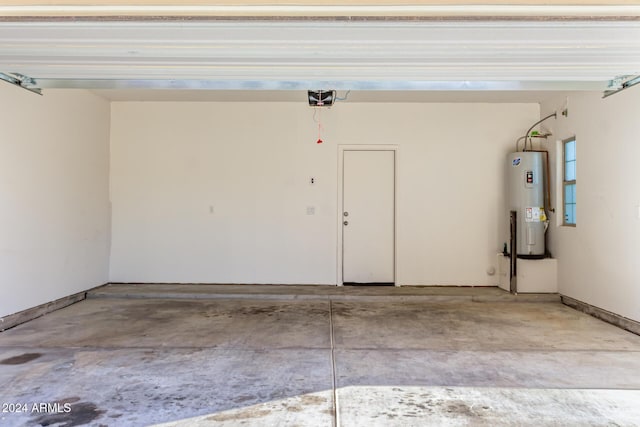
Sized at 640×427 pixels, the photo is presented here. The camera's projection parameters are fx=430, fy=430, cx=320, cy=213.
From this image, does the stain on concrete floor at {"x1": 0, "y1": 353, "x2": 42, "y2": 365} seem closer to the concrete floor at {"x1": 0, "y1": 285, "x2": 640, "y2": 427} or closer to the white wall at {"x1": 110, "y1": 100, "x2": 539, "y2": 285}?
the concrete floor at {"x1": 0, "y1": 285, "x2": 640, "y2": 427}

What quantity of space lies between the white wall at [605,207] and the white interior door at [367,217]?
2.24m

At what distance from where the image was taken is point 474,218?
611 cm

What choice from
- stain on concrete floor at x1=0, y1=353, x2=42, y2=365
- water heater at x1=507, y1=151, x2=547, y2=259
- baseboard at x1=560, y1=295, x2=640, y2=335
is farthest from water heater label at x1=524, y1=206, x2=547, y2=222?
stain on concrete floor at x1=0, y1=353, x2=42, y2=365

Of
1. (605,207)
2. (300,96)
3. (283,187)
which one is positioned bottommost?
(605,207)

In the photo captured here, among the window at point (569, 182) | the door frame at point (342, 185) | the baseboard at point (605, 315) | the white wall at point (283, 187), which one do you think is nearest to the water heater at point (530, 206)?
the window at point (569, 182)

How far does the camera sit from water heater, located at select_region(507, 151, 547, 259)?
5.54 meters

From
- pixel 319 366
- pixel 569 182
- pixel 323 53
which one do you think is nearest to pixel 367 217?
pixel 569 182

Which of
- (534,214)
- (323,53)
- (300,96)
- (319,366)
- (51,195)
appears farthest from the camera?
(300,96)

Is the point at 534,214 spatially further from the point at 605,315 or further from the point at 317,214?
the point at 317,214

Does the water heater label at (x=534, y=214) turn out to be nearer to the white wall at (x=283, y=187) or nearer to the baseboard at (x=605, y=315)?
the white wall at (x=283, y=187)

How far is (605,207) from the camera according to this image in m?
4.56

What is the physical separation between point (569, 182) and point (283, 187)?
12.2 ft

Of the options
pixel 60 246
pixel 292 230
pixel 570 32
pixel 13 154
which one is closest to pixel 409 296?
pixel 292 230

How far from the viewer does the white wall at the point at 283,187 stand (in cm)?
611
